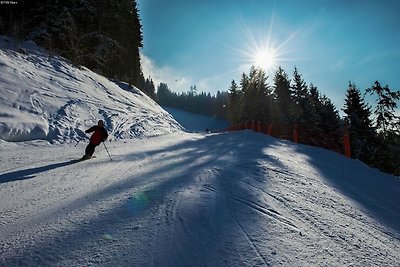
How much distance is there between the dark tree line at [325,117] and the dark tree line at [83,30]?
17.0m

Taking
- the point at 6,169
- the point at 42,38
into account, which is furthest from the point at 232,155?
the point at 42,38

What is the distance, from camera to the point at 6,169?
612cm

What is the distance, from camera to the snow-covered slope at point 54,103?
9.89m

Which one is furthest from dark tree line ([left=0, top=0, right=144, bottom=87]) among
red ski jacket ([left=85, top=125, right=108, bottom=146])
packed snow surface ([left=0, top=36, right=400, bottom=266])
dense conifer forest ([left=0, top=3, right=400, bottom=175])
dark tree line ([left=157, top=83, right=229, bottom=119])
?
dark tree line ([left=157, top=83, right=229, bottom=119])

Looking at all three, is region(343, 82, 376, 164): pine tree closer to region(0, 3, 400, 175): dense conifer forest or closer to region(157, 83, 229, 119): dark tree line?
region(0, 3, 400, 175): dense conifer forest

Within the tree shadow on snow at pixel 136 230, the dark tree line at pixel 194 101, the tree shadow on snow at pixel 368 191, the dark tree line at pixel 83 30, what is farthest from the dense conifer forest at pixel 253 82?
the dark tree line at pixel 194 101

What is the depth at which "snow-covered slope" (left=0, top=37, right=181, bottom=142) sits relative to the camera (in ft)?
32.4

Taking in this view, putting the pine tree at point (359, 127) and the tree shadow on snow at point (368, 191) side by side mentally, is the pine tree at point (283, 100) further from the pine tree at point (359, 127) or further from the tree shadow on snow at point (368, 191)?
the tree shadow on snow at point (368, 191)

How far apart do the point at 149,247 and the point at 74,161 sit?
5.04 meters

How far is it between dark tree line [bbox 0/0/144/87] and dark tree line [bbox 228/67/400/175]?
17035 millimetres

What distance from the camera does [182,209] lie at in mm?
4258

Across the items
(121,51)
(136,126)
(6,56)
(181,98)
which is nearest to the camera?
(6,56)

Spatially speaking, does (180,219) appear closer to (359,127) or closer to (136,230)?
(136,230)

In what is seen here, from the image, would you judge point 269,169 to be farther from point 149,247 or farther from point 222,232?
point 149,247
